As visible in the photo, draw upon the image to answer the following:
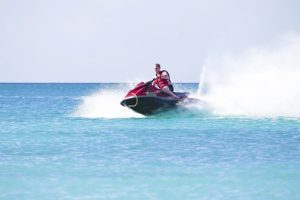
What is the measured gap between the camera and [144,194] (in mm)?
10922

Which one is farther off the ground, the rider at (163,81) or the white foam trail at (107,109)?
the rider at (163,81)

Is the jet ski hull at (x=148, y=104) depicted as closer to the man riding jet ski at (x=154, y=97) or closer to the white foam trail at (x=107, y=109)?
the man riding jet ski at (x=154, y=97)

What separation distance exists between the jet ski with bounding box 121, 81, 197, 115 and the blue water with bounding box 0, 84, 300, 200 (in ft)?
1.77

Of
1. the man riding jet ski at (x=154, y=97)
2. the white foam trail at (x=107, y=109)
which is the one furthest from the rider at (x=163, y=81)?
the white foam trail at (x=107, y=109)

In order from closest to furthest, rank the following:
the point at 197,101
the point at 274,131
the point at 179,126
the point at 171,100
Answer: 1. the point at 274,131
2. the point at 179,126
3. the point at 171,100
4. the point at 197,101

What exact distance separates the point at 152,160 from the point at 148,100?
883 cm

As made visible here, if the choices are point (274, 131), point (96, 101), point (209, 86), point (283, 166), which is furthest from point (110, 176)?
point (209, 86)

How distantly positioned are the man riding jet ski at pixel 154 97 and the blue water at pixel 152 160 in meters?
0.58

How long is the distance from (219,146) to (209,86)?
581 inches

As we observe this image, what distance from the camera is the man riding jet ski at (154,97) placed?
22594 mm

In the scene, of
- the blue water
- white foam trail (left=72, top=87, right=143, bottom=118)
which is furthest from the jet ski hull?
white foam trail (left=72, top=87, right=143, bottom=118)

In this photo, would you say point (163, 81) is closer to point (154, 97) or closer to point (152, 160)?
point (154, 97)

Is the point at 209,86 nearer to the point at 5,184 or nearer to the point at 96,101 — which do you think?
the point at 96,101

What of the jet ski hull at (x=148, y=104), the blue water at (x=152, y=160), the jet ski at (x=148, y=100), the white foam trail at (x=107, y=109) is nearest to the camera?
the blue water at (x=152, y=160)
